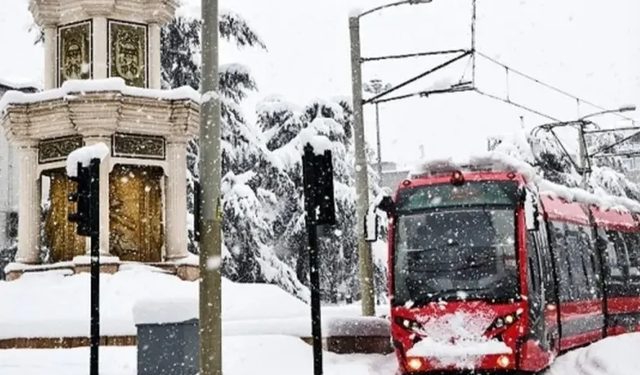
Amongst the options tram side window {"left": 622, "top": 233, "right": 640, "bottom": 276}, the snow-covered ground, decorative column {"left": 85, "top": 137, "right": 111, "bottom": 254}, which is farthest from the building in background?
the snow-covered ground

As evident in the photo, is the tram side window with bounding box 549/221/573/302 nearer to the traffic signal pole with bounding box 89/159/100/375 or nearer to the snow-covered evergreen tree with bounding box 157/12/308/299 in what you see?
the traffic signal pole with bounding box 89/159/100/375

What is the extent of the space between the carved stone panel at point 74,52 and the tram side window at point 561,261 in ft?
35.9

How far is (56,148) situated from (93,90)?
1681 mm

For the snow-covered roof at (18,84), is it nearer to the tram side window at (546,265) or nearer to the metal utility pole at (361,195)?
the metal utility pole at (361,195)

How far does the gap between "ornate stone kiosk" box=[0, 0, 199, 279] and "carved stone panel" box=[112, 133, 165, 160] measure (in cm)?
2

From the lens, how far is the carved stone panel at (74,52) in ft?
70.3

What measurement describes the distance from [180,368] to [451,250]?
4.26 m

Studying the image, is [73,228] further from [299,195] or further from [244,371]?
[299,195]

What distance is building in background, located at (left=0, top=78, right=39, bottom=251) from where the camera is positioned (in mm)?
43031

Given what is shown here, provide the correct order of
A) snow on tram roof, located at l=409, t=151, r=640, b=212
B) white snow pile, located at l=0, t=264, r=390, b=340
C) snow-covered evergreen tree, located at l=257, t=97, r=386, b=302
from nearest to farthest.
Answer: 1. snow on tram roof, located at l=409, t=151, r=640, b=212
2. white snow pile, located at l=0, t=264, r=390, b=340
3. snow-covered evergreen tree, located at l=257, t=97, r=386, b=302

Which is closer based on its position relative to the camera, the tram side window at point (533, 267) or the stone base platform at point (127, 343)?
the tram side window at point (533, 267)

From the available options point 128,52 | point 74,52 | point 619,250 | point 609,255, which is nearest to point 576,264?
point 609,255

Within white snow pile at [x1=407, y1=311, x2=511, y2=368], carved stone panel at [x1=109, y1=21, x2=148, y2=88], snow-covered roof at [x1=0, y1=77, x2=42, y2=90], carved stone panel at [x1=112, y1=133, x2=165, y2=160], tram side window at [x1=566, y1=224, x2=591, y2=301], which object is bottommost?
white snow pile at [x1=407, y1=311, x2=511, y2=368]

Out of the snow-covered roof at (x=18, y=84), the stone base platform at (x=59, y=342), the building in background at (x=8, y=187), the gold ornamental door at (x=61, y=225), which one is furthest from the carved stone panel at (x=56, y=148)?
the snow-covered roof at (x=18, y=84)
